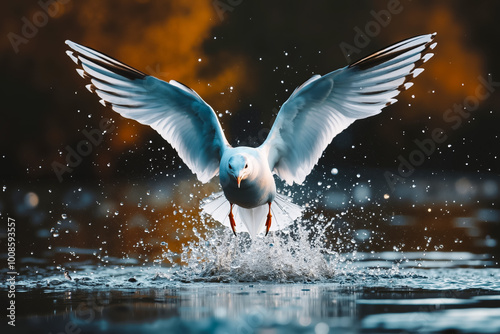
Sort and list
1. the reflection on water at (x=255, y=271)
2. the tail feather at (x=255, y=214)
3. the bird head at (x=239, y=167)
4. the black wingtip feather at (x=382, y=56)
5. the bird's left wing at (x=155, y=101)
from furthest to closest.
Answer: the tail feather at (x=255, y=214) < the bird's left wing at (x=155, y=101) < the black wingtip feather at (x=382, y=56) < the bird head at (x=239, y=167) < the reflection on water at (x=255, y=271)

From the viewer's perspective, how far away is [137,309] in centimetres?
319

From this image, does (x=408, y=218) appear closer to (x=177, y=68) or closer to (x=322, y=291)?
(x=322, y=291)

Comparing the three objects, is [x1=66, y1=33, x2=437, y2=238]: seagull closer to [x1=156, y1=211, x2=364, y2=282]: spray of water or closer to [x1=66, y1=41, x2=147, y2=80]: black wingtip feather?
[x1=66, y1=41, x2=147, y2=80]: black wingtip feather

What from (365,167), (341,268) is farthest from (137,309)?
(365,167)

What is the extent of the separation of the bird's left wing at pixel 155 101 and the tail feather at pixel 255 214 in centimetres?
37

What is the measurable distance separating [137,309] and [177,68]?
10029 mm

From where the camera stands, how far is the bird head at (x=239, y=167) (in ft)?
13.1

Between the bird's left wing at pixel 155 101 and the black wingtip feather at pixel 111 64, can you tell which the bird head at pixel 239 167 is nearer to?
the bird's left wing at pixel 155 101

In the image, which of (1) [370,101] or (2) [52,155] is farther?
(2) [52,155]

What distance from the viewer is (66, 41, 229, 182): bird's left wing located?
4.49 metres

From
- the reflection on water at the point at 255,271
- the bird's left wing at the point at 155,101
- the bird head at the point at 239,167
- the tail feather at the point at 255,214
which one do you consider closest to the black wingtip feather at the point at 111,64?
the bird's left wing at the point at 155,101

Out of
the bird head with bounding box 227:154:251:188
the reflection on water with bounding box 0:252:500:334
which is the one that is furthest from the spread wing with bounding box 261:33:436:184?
the reflection on water with bounding box 0:252:500:334

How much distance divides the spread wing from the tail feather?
0.34m

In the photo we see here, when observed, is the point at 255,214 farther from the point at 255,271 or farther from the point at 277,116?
the point at 277,116
